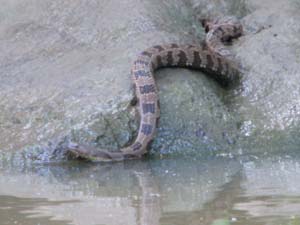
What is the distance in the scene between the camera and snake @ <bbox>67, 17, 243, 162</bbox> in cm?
962

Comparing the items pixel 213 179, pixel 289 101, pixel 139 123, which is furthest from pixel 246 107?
pixel 213 179

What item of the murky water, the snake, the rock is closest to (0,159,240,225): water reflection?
the murky water

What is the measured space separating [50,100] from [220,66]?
221cm

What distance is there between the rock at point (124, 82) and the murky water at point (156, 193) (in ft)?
1.64

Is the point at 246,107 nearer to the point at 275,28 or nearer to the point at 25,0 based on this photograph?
the point at 275,28

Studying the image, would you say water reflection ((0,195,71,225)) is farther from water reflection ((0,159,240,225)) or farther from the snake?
the snake

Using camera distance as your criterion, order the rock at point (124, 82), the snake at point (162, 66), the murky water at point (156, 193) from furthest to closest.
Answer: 1. the rock at point (124, 82)
2. the snake at point (162, 66)
3. the murky water at point (156, 193)

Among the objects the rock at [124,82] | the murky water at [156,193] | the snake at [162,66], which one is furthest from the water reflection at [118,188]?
the rock at [124,82]

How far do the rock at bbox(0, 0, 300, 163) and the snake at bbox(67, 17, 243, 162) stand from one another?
13cm

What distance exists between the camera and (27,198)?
7.50 m

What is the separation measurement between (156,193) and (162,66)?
349 cm

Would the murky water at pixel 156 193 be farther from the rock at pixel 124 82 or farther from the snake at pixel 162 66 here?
the rock at pixel 124 82

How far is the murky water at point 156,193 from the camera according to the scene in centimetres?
642

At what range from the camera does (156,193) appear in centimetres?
754
